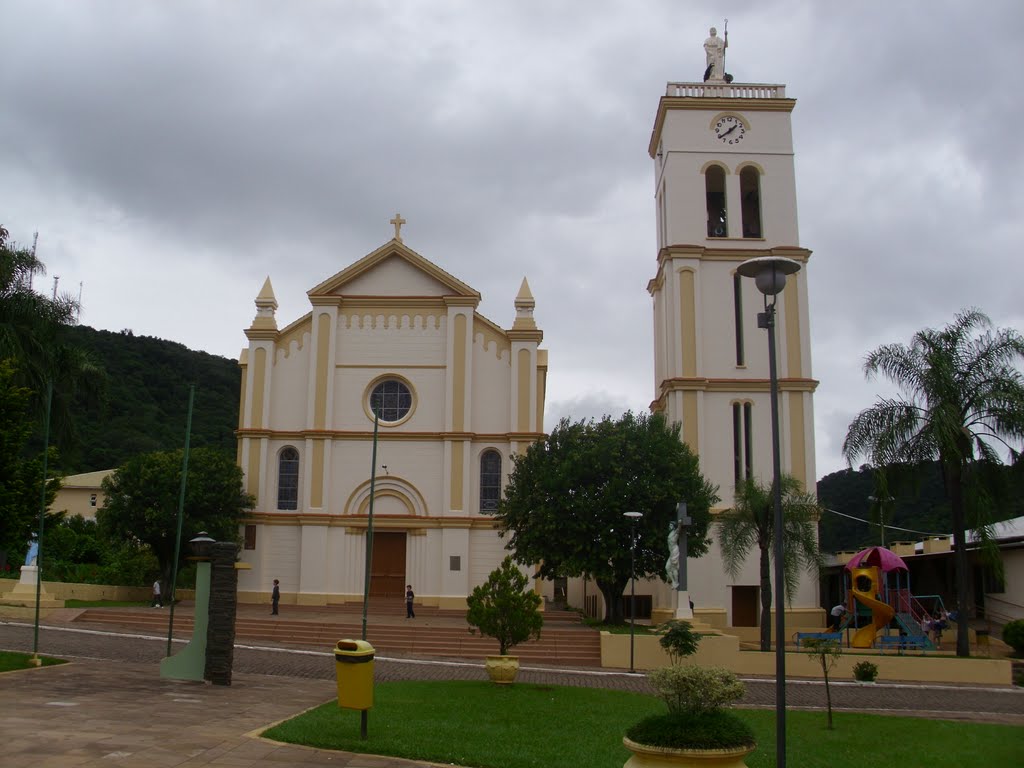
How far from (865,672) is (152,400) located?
5650 cm

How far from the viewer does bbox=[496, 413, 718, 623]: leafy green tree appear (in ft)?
103

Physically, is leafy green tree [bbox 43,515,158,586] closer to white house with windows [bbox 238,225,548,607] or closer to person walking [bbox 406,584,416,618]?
white house with windows [bbox 238,225,548,607]

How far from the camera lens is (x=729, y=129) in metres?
41.1

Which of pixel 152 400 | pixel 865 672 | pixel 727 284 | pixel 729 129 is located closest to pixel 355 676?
pixel 865 672

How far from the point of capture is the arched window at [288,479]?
3884 cm

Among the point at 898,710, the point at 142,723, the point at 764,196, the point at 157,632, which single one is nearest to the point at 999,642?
the point at 898,710

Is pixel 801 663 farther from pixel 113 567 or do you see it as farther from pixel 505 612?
pixel 113 567

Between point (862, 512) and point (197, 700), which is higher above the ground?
point (862, 512)

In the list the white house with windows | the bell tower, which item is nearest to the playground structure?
the bell tower

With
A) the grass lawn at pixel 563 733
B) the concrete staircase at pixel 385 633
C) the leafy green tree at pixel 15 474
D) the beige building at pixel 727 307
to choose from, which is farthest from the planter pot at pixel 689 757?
the beige building at pixel 727 307

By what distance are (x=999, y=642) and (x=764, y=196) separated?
19.0 metres

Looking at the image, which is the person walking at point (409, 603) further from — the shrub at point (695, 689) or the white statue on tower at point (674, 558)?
the shrub at point (695, 689)

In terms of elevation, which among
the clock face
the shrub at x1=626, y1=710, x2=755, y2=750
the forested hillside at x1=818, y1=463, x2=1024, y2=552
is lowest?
the shrub at x1=626, y1=710, x2=755, y2=750

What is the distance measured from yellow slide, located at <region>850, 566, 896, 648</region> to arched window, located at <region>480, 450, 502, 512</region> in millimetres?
13552
